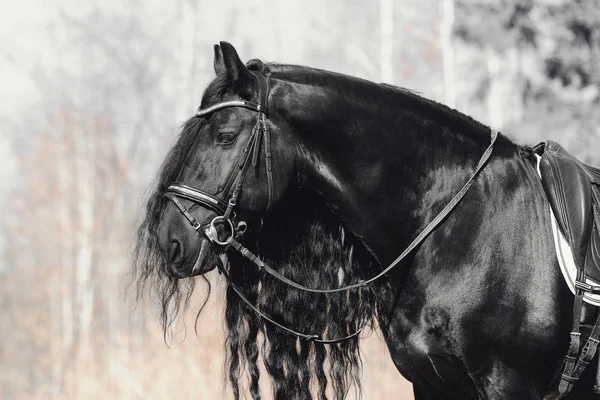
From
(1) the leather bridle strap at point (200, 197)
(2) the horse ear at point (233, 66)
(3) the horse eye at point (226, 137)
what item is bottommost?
(1) the leather bridle strap at point (200, 197)

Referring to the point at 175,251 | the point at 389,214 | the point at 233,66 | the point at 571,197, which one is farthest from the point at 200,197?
the point at 571,197

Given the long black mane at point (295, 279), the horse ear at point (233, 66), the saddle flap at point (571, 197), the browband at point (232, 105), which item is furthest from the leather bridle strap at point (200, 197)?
the saddle flap at point (571, 197)

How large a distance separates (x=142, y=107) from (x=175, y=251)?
22.2 metres

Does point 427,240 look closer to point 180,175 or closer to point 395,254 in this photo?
point 395,254

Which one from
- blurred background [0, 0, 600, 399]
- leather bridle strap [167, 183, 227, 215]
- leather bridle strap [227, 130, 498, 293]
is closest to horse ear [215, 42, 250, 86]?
leather bridle strap [167, 183, 227, 215]

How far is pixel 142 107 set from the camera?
25.3 m

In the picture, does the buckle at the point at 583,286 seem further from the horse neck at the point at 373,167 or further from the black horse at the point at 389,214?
the horse neck at the point at 373,167

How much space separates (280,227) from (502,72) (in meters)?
9.94

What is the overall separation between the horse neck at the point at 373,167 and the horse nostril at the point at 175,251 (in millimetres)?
674

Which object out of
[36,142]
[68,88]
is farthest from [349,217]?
[36,142]

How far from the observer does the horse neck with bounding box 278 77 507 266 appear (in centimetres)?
388

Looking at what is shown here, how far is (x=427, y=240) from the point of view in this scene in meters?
3.86

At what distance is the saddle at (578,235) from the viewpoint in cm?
370

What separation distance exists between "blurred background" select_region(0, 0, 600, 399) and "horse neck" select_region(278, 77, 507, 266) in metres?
1.09
